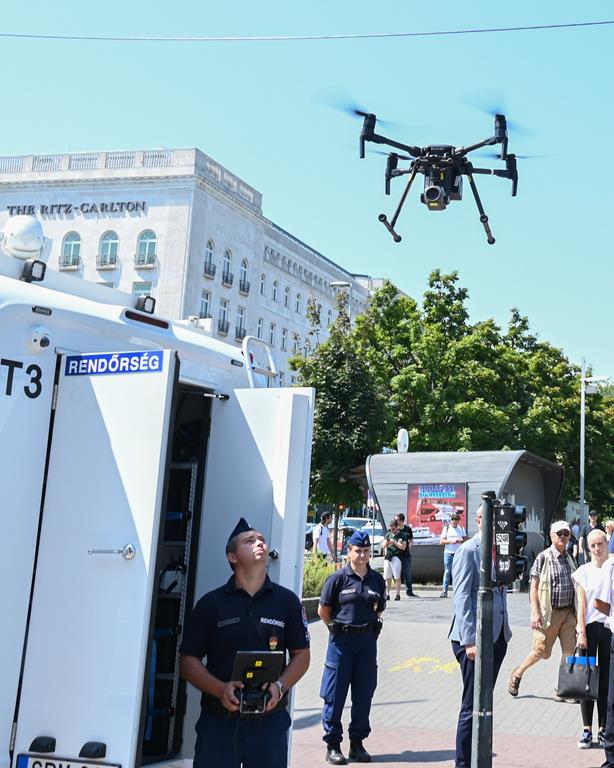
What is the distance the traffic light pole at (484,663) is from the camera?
7.06 meters

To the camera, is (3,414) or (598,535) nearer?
(3,414)

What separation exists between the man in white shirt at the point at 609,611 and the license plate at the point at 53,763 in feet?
14.4

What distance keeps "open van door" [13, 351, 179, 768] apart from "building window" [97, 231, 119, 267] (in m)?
57.8

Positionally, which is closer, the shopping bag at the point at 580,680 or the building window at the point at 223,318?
the shopping bag at the point at 580,680

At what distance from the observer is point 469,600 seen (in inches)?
300

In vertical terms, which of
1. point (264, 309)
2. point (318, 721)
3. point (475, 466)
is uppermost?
point (264, 309)

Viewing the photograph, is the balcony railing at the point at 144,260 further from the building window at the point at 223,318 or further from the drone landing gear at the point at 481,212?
the drone landing gear at the point at 481,212

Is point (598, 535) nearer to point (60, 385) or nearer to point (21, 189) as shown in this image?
point (60, 385)

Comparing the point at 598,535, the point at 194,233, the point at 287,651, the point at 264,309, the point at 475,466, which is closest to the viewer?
the point at 287,651

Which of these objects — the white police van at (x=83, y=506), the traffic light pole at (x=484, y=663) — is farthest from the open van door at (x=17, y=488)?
the traffic light pole at (x=484, y=663)

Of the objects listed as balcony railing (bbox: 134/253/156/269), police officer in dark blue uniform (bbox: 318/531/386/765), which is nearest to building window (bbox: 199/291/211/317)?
balcony railing (bbox: 134/253/156/269)

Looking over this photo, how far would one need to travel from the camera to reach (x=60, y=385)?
496 centimetres

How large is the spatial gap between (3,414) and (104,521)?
0.70 metres

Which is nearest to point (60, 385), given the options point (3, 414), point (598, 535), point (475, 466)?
point (3, 414)
